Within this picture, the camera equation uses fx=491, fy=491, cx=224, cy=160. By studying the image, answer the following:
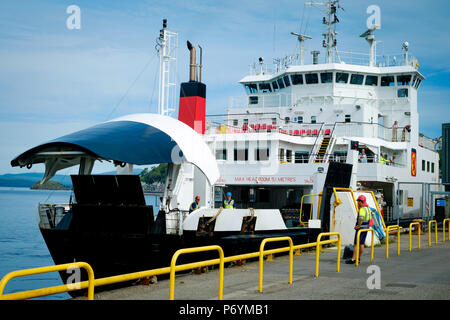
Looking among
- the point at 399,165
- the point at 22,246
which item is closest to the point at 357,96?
the point at 399,165

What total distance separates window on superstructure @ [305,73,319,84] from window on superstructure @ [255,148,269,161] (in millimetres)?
6913

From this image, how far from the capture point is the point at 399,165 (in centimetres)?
2973

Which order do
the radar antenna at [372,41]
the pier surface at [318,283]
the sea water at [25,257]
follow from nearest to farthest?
the pier surface at [318,283] < the sea water at [25,257] < the radar antenna at [372,41]

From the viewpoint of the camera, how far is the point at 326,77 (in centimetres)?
3036

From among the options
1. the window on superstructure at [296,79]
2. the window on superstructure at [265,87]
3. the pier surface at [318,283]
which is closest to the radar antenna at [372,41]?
the window on superstructure at [296,79]

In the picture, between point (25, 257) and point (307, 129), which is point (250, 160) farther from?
point (25, 257)

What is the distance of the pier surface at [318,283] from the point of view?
334 inches

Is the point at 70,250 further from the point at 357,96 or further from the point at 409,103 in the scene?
the point at 409,103

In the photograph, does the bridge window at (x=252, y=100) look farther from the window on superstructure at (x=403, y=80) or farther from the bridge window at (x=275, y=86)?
→ the window on superstructure at (x=403, y=80)

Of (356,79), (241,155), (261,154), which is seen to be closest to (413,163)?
(356,79)

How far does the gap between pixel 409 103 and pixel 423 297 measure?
81.1 ft

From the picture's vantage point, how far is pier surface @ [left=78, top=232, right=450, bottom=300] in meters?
8.48

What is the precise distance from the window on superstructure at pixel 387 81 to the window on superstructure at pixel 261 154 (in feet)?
34.6

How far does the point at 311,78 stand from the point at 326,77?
92 cm
